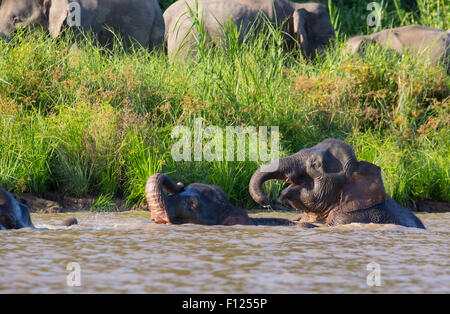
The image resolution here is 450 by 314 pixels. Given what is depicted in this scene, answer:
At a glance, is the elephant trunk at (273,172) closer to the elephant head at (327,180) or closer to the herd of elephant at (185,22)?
the elephant head at (327,180)

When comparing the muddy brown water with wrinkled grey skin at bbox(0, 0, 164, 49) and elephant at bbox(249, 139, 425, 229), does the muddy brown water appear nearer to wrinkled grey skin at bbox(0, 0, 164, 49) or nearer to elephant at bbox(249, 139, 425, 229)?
elephant at bbox(249, 139, 425, 229)

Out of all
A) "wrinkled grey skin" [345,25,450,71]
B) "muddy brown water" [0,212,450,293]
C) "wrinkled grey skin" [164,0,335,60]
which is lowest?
"muddy brown water" [0,212,450,293]

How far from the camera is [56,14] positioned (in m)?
11.1

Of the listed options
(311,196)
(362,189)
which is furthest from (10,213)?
(362,189)

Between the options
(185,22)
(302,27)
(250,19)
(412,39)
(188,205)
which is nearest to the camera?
(188,205)

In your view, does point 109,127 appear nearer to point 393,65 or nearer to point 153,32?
point 393,65

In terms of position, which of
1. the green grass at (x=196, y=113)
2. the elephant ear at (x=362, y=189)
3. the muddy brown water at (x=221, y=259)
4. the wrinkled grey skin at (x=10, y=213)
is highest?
the green grass at (x=196, y=113)

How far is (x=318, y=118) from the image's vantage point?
912 centimetres

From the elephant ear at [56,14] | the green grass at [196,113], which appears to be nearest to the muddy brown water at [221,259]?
the green grass at [196,113]

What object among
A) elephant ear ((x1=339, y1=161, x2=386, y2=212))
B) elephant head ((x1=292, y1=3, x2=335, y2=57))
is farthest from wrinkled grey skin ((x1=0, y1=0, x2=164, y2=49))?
elephant ear ((x1=339, y1=161, x2=386, y2=212))

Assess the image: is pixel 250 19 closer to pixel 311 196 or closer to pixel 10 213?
pixel 311 196

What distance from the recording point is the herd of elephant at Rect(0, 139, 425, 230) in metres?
5.19

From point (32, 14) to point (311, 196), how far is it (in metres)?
7.30

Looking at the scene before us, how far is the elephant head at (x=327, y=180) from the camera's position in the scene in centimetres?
536
